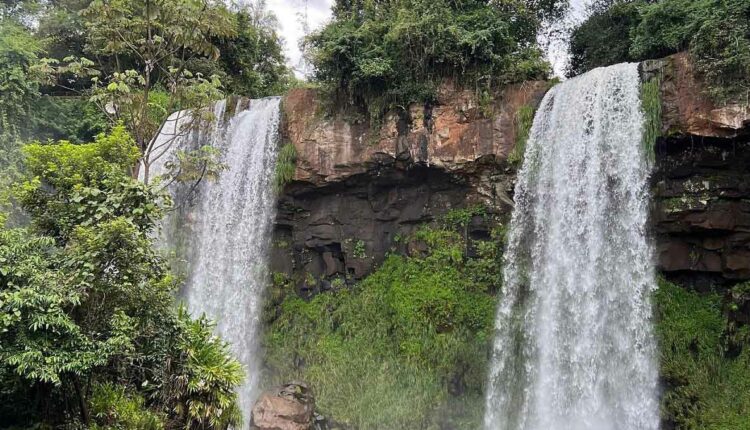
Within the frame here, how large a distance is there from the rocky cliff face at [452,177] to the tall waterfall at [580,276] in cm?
72

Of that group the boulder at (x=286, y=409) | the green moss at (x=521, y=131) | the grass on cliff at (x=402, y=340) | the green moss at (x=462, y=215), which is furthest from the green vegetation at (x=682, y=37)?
the boulder at (x=286, y=409)

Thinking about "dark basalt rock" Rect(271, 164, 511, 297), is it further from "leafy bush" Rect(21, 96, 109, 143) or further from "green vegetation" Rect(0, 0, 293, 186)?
"leafy bush" Rect(21, 96, 109, 143)

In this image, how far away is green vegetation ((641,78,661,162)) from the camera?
11297 millimetres

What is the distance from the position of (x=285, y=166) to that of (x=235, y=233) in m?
2.43

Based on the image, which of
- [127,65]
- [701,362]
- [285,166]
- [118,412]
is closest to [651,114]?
[701,362]

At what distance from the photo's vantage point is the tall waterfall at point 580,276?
35.4ft

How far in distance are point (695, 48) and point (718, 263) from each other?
15.0 ft

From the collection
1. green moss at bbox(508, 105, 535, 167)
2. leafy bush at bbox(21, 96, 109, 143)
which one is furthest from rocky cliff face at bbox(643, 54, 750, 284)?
leafy bush at bbox(21, 96, 109, 143)

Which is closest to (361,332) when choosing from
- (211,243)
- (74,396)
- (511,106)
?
(211,243)

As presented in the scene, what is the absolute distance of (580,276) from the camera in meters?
11.6

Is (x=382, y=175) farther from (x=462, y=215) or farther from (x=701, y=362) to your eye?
(x=701, y=362)

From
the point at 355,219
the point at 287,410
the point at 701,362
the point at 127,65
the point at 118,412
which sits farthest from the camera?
the point at 127,65

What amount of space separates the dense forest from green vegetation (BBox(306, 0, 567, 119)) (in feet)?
0.18

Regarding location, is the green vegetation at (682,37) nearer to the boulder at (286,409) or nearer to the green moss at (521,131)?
the green moss at (521,131)
